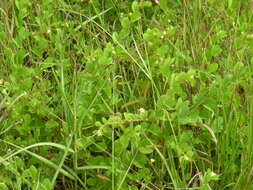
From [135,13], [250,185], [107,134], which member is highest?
[135,13]

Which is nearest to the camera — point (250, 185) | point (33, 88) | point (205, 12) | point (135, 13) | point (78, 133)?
point (250, 185)

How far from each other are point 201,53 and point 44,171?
786mm

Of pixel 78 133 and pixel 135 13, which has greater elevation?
pixel 135 13

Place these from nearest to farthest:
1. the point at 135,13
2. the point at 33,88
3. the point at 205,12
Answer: the point at 33,88
the point at 135,13
the point at 205,12

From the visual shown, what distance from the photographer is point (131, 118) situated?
1.70 meters

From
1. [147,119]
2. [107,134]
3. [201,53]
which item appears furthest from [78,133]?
[201,53]

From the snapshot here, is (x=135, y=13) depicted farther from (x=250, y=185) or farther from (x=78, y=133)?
(x=250, y=185)

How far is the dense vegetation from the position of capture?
1.69m

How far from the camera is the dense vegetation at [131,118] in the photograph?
5.56 ft

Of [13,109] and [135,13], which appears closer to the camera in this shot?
[13,109]

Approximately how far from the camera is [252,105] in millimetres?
1739

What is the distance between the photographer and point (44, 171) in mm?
1782

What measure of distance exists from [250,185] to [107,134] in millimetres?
477

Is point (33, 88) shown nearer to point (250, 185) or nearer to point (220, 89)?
point (220, 89)
